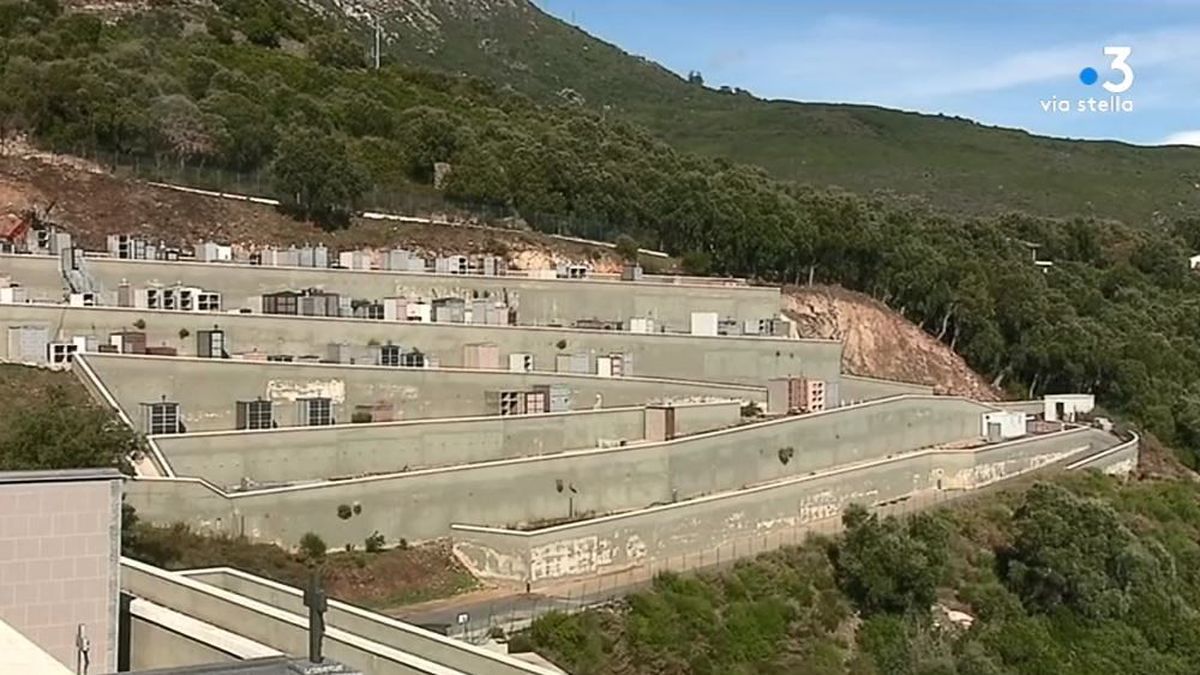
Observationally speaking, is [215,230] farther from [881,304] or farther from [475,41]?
[475,41]

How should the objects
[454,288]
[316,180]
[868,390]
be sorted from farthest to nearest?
[316,180]
[868,390]
[454,288]

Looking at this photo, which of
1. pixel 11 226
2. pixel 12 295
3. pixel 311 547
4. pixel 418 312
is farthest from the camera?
pixel 11 226

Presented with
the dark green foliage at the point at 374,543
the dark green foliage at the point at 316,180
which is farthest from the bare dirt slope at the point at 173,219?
the dark green foliage at the point at 374,543

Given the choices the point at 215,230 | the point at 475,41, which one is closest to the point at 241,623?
the point at 215,230

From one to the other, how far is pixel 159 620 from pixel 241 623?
1.02 m

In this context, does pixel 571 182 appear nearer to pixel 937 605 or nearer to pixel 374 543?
pixel 937 605

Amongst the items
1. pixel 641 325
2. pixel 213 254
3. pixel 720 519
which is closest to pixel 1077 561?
pixel 720 519

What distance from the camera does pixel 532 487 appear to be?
2886 centimetres

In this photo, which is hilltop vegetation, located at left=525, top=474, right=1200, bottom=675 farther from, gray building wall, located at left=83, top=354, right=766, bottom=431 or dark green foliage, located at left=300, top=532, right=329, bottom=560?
gray building wall, located at left=83, top=354, right=766, bottom=431

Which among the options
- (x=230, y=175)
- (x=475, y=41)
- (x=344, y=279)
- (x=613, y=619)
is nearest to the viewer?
(x=613, y=619)

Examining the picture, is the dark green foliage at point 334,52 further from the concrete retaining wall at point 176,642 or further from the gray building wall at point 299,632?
the concrete retaining wall at point 176,642

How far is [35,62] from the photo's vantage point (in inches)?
2101

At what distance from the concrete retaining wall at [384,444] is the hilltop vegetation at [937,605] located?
4633mm

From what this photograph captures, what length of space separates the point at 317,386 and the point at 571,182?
25.8 metres
